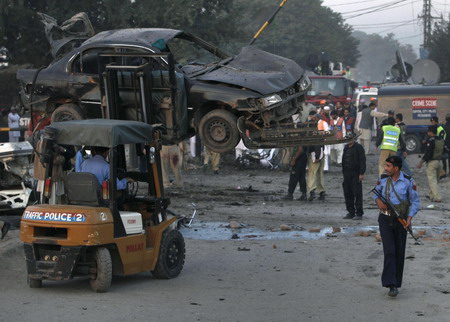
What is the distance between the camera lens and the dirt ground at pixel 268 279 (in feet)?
31.3

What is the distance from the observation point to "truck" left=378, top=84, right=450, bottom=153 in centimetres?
3519

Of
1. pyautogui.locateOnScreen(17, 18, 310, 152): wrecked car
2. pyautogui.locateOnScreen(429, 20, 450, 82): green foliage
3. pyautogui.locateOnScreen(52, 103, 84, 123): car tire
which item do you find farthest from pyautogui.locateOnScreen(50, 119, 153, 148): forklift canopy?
pyautogui.locateOnScreen(429, 20, 450, 82): green foliage

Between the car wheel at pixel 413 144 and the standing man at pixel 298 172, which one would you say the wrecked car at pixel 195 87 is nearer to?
the standing man at pixel 298 172

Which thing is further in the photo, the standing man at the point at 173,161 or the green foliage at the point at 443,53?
the green foliage at the point at 443,53

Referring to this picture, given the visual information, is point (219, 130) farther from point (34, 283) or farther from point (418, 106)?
point (418, 106)

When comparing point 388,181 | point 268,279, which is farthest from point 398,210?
point 268,279

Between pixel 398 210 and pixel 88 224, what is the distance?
362cm

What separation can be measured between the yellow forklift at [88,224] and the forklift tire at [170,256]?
0.10 meters

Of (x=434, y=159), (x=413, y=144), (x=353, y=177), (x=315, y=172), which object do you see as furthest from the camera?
(x=413, y=144)

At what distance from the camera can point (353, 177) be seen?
17.2 metres

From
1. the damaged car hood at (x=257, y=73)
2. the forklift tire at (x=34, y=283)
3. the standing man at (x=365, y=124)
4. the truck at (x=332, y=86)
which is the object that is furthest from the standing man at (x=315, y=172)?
the truck at (x=332, y=86)

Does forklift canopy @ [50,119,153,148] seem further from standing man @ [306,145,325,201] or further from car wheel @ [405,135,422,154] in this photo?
car wheel @ [405,135,422,154]

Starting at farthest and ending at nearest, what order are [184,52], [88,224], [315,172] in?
1. [184,52]
2. [315,172]
3. [88,224]

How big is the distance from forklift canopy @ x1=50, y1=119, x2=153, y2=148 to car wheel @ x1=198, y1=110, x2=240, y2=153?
3488 millimetres
